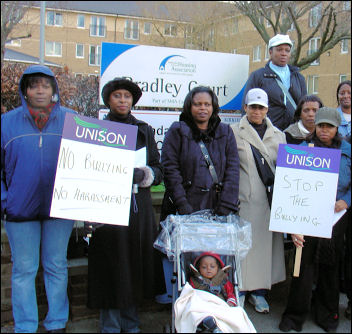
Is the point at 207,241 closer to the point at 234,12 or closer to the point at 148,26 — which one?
the point at 234,12

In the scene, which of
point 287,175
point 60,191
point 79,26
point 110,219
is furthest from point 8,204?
point 79,26

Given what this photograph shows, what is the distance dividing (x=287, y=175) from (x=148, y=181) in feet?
4.19

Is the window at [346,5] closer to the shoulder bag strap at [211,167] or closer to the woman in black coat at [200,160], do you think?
the woman in black coat at [200,160]

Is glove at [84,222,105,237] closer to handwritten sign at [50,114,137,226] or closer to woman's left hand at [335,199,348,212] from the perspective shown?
handwritten sign at [50,114,137,226]

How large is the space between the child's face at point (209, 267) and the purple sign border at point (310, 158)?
110 cm

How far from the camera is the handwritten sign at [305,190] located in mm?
3734

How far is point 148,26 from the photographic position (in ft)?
104

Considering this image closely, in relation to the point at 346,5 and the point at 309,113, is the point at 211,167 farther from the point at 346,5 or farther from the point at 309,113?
the point at 346,5

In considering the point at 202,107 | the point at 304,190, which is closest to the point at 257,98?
the point at 202,107

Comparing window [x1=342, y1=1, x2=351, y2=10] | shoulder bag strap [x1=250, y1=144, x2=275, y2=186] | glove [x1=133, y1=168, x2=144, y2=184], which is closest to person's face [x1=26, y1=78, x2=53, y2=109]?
glove [x1=133, y1=168, x2=144, y2=184]

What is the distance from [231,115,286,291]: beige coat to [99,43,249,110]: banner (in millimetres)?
1398

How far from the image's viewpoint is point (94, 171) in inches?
127

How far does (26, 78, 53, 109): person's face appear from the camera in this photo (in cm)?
323

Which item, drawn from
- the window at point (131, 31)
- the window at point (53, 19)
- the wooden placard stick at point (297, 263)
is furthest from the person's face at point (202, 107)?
the window at point (131, 31)
